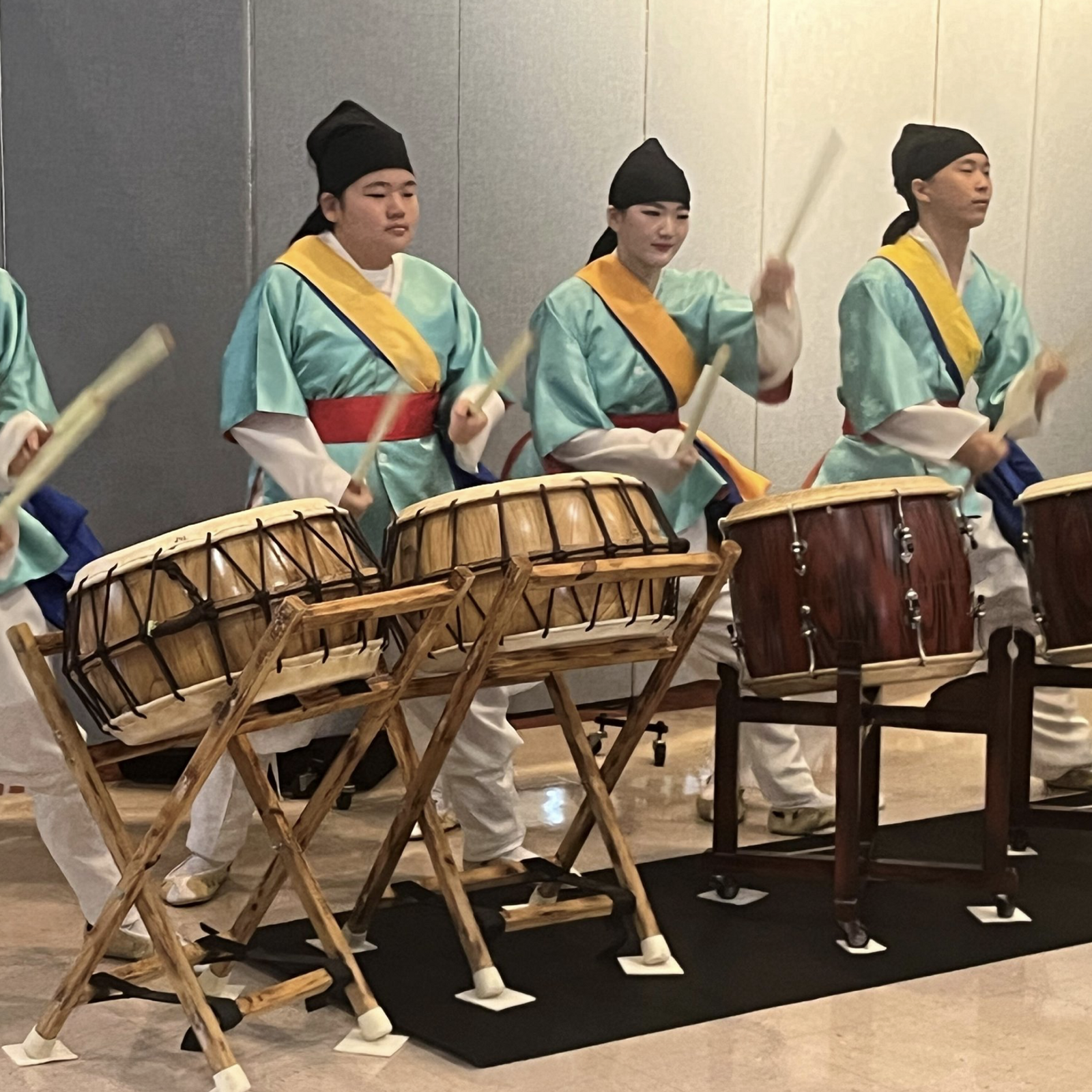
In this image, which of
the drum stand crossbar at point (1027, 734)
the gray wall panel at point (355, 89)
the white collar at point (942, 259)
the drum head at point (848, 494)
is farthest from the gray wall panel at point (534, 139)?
the drum head at point (848, 494)

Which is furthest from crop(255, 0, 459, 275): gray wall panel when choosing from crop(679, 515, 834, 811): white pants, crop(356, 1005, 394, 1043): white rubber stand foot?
crop(356, 1005, 394, 1043): white rubber stand foot

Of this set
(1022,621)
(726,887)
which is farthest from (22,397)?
(1022,621)

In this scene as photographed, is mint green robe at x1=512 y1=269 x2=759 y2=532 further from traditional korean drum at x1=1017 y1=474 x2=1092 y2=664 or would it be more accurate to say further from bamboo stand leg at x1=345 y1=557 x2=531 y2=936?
bamboo stand leg at x1=345 y1=557 x2=531 y2=936

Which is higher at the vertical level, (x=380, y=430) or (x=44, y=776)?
(x=380, y=430)

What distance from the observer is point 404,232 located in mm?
3551

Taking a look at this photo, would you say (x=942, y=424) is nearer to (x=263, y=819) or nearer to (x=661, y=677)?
(x=661, y=677)

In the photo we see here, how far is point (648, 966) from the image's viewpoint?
291 cm

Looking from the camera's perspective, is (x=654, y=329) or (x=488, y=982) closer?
(x=488, y=982)

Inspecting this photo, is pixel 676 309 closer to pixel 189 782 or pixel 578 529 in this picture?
pixel 578 529

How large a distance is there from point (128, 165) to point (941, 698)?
91.7 inches

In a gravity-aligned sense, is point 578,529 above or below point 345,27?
below

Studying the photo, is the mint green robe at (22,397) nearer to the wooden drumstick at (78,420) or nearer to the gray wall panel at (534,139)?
the wooden drumstick at (78,420)

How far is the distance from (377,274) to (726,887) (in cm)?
138

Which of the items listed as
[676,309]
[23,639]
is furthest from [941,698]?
[23,639]
